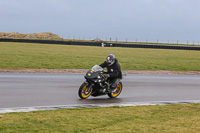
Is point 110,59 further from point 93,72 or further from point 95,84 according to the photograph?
point 95,84

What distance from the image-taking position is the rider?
41.1ft

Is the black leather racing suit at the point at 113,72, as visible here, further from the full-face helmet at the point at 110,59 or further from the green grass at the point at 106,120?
the green grass at the point at 106,120

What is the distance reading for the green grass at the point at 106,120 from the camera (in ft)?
24.3

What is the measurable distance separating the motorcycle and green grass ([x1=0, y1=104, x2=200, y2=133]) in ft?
6.42

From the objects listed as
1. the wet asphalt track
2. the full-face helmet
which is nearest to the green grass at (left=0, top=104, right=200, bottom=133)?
the wet asphalt track

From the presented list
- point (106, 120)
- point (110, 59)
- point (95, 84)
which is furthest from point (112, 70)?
point (106, 120)

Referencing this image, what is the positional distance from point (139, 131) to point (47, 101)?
15.4 feet

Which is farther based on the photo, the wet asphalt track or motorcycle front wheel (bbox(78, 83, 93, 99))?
motorcycle front wheel (bbox(78, 83, 93, 99))

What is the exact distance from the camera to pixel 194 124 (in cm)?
820

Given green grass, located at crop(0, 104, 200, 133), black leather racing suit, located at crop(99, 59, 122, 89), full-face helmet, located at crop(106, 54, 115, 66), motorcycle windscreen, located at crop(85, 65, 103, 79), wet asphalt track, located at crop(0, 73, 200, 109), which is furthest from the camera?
black leather racing suit, located at crop(99, 59, 122, 89)

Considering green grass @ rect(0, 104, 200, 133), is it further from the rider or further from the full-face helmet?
the full-face helmet

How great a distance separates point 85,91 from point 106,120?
3830 mm

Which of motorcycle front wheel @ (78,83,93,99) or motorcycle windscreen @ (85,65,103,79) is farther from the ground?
motorcycle windscreen @ (85,65,103,79)

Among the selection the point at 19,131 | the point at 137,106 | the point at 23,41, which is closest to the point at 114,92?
the point at 137,106
